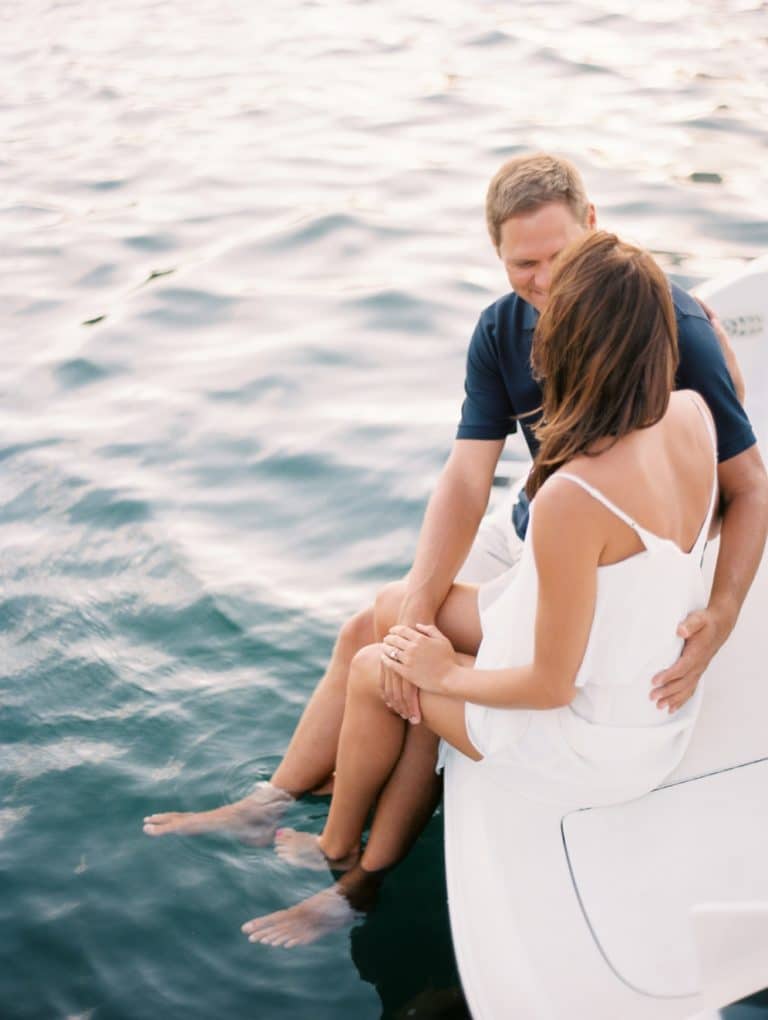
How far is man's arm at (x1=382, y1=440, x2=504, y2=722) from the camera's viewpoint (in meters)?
2.42

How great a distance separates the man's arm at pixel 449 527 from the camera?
242cm

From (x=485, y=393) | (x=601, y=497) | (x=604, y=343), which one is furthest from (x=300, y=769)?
(x=604, y=343)

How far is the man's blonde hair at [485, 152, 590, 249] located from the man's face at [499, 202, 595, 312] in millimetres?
13

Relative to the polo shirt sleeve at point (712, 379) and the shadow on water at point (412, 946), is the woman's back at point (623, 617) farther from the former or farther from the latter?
the shadow on water at point (412, 946)

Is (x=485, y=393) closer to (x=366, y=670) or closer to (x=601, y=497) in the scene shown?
(x=366, y=670)

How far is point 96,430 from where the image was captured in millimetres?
4297

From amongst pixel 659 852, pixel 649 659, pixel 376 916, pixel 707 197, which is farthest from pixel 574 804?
pixel 707 197

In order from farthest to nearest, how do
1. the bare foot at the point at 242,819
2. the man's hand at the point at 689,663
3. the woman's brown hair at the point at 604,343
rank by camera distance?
the bare foot at the point at 242,819, the man's hand at the point at 689,663, the woman's brown hair at the point at 604,343

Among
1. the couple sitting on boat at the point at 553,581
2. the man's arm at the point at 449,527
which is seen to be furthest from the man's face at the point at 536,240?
the man's arm at the point at 449,527

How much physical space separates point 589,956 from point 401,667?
Result: 577 mm

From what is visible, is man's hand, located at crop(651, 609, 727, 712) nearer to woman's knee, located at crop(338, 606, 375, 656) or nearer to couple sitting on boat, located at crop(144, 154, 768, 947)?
couple sitting on boat, located at crop(144, 154, 768, 947)

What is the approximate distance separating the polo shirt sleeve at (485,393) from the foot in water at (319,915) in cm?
92

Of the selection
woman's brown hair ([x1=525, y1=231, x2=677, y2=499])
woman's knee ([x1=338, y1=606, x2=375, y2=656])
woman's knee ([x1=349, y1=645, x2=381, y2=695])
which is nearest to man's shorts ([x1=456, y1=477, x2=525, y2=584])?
woman's knee ([x1=338, y1=606, x2=375, y2=656])

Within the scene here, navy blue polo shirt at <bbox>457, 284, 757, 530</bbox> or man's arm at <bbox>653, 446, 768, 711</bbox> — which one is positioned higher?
navy blue polo shirt at <bbox>457, 284, 757, 530</bbox>
